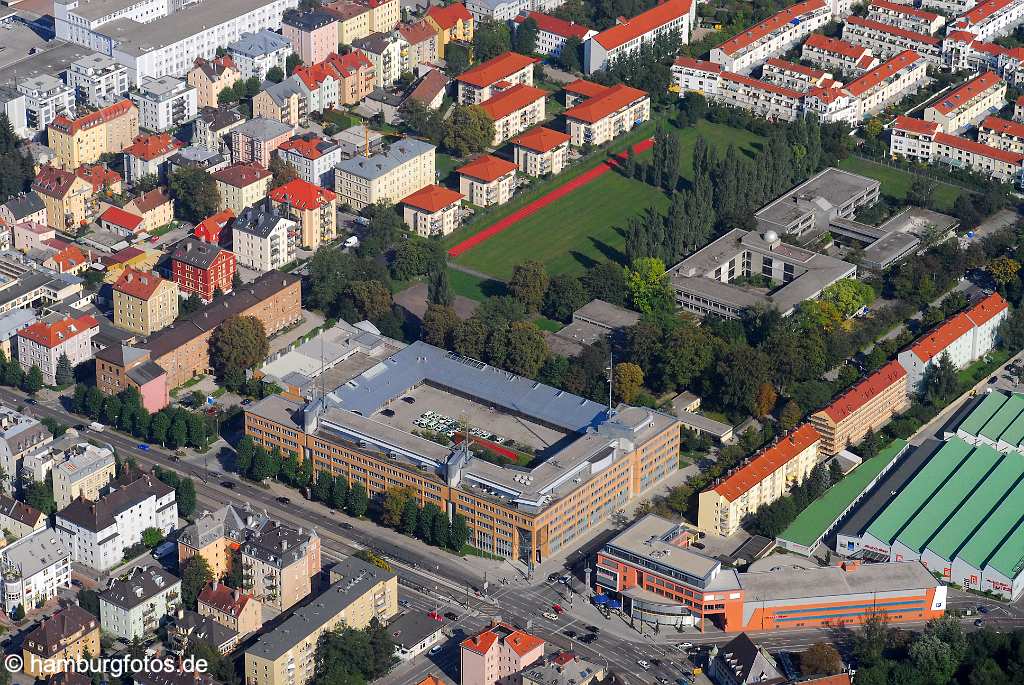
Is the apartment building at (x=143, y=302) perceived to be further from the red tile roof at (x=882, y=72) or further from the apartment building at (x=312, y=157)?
the red tile roof at (x=882, y=72)

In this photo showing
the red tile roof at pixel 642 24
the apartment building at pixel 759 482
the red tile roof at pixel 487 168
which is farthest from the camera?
the red tile roof at pixel 642 24

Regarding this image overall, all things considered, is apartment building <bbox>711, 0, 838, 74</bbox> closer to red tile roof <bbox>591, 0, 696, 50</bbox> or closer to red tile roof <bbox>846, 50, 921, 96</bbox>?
red tile roof <bbox>591, 0, 696, 50</bbox>

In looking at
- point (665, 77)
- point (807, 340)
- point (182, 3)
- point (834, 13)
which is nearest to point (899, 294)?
point (807, 340)

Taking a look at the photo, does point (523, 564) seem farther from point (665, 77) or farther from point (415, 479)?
point (665, 77)

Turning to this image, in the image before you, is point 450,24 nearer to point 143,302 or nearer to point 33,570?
point 143,302

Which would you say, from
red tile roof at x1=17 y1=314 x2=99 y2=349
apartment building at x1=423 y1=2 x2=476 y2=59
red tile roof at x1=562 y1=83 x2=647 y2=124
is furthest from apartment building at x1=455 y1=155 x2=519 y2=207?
red tile roof at x1=17 y1=314 x2=99 y2=349

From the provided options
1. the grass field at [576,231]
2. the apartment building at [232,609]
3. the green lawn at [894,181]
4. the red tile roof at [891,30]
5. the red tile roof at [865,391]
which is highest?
the red tile roof at [891,30]

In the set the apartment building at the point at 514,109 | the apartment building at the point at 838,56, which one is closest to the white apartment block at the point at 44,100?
the apartment building at the point at 514,109

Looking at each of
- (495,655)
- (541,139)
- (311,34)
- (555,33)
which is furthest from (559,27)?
(495,655)
